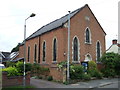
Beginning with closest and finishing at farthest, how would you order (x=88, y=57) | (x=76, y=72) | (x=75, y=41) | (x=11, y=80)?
(x=11, y=80) < (x=76, y=72) < (x=75, y=41) < (x=88, y=57)

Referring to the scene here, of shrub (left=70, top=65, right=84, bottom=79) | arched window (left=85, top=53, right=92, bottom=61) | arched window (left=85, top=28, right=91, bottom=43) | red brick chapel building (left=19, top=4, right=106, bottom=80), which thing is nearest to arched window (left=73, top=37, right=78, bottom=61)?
red brick chapel building (left=19, top=4, right=106, bottom=80)

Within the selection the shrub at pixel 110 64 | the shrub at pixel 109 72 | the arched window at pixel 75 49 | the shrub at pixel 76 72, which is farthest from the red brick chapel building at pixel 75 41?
the shrub at pixel 109 72

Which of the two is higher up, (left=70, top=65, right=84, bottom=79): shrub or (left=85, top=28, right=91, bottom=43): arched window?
(left=85, top=28, right=91, bottom=43): arched window

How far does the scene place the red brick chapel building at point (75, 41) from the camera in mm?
22656

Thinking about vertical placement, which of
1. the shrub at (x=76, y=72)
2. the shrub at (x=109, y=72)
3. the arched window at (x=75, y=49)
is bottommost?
the shrub at (x=109, y=72)

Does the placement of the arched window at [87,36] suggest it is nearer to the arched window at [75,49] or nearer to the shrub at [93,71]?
the arched window at [75,49]

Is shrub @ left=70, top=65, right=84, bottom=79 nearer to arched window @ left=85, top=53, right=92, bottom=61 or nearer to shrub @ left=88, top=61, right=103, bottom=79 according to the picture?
shrub @ left=88, top=61, right=103, bottom=79

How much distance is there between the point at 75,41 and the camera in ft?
78.7

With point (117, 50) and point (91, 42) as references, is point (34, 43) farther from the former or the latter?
point (117, 50)

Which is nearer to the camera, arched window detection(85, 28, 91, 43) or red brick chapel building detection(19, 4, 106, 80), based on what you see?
red brick chapel building detection(19, 4, 106, 80)

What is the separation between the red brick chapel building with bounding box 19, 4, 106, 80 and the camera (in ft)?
74.3

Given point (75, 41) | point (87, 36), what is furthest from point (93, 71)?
point (87, 36)

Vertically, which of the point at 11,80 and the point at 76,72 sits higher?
the point at 76,72

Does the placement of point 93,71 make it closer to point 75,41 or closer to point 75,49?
point 75,49
